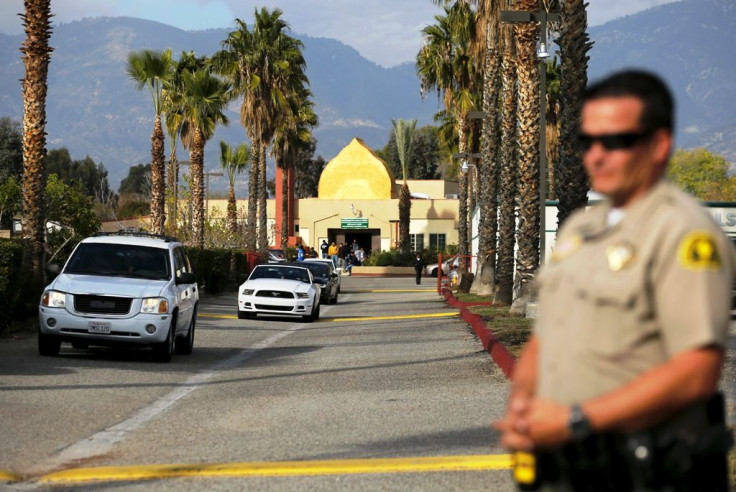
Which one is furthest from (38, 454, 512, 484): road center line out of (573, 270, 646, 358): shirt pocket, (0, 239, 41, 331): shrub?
(0, 239, 41, 331): shrub

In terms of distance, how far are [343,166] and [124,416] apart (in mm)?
89237

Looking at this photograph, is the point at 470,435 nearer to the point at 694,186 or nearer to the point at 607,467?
the point at 607,467

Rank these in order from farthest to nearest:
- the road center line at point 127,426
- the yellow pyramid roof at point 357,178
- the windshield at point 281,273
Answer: the yellow pyramid roof at point 357,178, the windshield at point 281,273, the road center line at point 127,426

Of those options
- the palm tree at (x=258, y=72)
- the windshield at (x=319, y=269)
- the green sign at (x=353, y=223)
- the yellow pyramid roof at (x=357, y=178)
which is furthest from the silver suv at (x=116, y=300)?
the yellow pyramid roof at (x=357, y=178)

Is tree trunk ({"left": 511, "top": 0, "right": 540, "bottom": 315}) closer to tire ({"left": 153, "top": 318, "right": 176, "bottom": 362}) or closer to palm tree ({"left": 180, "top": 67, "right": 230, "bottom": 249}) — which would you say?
tire ({"left": 153, "top": 318, "right": 176, "bottom": 362})

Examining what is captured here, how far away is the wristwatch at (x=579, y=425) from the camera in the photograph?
301 centimetres

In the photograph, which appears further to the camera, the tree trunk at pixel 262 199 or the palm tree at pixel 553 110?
the tree trunk at pixel 262 199

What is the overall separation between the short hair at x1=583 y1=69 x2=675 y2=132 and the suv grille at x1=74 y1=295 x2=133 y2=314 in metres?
13.8

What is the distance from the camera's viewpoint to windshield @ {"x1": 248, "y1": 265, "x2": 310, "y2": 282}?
29.5 metres

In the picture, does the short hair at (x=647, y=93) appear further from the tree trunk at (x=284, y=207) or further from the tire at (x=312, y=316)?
the tree trunk at (x=284, y=207)

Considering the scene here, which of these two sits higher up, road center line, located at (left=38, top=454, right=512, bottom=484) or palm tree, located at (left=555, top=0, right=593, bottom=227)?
palm tree, located at (left=555, top=0, right=593, bottom=227)

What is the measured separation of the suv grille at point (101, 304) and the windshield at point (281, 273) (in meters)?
12.7

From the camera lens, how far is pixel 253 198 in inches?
2277

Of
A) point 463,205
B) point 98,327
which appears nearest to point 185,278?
point 98,327
